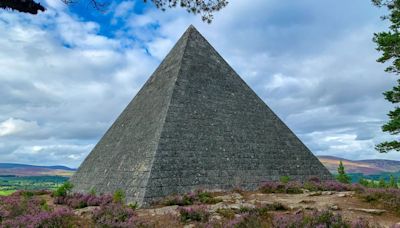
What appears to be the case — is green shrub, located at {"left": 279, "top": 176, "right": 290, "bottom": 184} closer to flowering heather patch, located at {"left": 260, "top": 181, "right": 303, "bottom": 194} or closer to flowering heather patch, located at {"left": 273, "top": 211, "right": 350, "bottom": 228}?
flowering heather patch, located at {"left": 260, "top": 181, "right": 303, "bottom": 194}

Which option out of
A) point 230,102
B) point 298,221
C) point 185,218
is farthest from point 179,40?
point 298,221

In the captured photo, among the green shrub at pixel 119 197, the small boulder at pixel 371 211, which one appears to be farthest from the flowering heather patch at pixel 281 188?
the green shrub at pixel 119 197

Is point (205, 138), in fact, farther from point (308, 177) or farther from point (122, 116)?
point (122, 116)

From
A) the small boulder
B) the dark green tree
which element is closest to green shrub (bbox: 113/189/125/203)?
the small boulder

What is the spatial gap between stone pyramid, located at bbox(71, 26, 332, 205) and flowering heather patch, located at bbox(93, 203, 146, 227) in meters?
3.79

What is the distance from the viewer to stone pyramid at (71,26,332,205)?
53.1 ft

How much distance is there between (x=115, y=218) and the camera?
30.4 feet

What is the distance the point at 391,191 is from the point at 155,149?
10230mm

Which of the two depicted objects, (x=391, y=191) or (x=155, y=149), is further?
(x=155, y=149)

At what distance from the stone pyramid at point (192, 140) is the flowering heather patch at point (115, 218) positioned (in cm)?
379

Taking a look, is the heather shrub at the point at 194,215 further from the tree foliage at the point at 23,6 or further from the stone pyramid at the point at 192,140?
the tree foliage at the point at 23,6

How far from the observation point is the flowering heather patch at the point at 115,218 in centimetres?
856

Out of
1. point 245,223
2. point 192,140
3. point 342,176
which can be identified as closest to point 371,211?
point 245,223

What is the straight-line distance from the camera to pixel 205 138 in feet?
60.5
